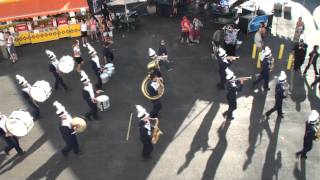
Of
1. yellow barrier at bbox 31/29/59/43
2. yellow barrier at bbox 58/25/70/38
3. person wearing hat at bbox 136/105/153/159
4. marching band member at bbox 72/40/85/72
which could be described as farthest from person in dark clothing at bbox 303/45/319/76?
yellow barrier at bbox 31/29/59/43

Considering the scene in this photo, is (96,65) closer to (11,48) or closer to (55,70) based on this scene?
(55,70)

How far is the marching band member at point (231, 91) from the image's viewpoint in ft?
54.6

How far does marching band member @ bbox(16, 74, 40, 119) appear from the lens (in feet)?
56.9

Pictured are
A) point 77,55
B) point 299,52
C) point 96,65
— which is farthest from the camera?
point 77,55

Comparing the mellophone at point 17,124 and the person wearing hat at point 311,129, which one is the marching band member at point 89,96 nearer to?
the mellophone at point 17,124

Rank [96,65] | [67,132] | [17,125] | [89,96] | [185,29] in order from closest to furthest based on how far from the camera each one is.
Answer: [67,132] < [17,125] < [89,96] < [96,65] < [185,29]

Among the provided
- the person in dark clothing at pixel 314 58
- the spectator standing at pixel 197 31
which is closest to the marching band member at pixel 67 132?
the spectator standing at pixel 197 31

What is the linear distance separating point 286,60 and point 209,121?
6.95 metres

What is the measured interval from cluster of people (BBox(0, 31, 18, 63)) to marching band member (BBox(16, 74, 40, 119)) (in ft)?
19.1

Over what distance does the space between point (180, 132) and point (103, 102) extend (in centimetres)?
373

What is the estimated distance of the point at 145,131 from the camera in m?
14.5

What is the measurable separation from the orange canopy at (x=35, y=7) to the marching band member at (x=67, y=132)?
1055 cm

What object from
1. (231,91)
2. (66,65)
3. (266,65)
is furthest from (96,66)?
(266,65)

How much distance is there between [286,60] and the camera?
2184 centimetres
